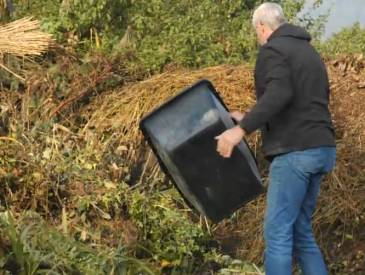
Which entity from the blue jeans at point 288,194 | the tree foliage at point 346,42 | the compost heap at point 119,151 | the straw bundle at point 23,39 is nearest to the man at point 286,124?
the blue jeans at point 288,194

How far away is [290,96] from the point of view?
15.1 ft

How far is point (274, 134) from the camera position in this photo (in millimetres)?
4789

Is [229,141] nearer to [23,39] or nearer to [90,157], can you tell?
[90,157]

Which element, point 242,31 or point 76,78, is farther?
point 242,31

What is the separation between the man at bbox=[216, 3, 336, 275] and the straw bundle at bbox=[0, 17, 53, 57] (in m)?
3.06

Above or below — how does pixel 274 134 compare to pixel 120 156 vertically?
above

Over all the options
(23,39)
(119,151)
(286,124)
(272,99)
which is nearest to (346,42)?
(23,39)

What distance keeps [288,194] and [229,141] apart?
1.67ft

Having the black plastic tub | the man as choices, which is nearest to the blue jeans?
the man

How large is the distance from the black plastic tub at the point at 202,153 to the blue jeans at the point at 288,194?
201 millimetres

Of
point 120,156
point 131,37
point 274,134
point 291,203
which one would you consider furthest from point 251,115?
point 131,37

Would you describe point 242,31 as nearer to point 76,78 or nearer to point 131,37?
point 131,37

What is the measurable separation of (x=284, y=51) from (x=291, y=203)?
2.91 ft

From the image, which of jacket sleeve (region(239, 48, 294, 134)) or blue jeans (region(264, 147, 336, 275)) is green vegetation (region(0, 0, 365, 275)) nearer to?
blue jeans (region(264, 147, 336, 275))
